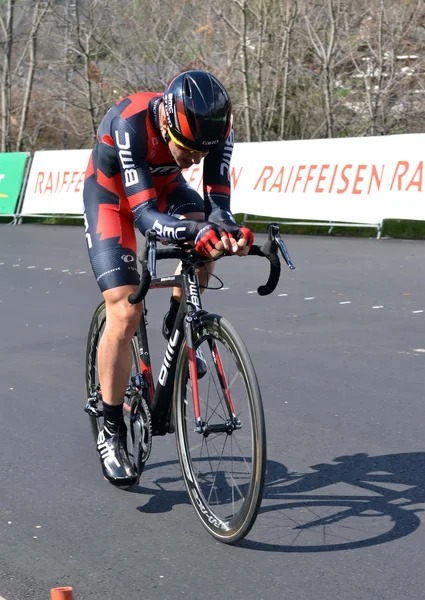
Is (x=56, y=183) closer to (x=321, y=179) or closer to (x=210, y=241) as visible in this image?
(x=321, y=179)

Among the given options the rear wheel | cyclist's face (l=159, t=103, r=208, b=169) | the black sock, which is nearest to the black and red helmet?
cyclist's face (l=159, t=103, r=208, b=169)

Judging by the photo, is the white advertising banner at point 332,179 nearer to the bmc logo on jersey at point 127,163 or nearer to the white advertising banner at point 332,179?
the white advertising banner at point 332,179

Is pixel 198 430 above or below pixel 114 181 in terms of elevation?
below

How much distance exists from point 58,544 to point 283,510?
96 cm

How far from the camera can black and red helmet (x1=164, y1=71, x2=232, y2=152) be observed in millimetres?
3982

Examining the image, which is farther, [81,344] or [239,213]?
[239,213]

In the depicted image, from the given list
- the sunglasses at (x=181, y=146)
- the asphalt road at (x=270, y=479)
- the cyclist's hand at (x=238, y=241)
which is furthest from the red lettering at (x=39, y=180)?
the cyclist's hand at (x=238, y=241)

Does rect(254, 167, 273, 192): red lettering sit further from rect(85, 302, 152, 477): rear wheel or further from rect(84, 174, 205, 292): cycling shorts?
rect(84, 174, 205, 292): cycling shorts

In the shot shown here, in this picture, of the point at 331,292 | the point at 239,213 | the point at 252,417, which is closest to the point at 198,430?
the point at 252,417

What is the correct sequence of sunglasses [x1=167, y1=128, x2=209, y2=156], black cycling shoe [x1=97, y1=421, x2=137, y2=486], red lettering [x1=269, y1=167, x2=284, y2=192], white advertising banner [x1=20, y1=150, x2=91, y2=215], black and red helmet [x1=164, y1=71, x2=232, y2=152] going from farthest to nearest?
1. white advertising banner [x1=20, y1=150, x2=91, y2=215]
2. red lettering [x1=269, y1=167, x2=284, y2=192]
3. black cycling shoe [x1=97, y1=421, x2=137, y2=486]
4. sunglasses [x1=167, y1=128, x2=209, y2=156]
5. black and red helmet [x1=164, y1=71, x2=232, y2=152]

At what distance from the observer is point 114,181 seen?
470 centimetres

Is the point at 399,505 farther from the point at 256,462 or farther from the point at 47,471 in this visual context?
the point at 47,471

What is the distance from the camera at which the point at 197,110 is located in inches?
156

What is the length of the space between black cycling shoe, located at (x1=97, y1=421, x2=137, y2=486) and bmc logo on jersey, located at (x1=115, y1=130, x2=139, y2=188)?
1176 mm
